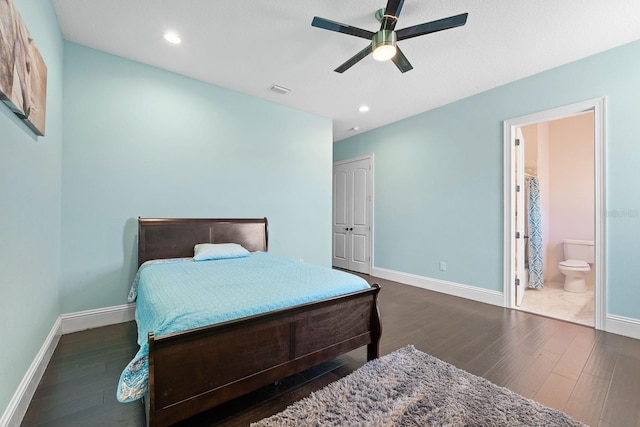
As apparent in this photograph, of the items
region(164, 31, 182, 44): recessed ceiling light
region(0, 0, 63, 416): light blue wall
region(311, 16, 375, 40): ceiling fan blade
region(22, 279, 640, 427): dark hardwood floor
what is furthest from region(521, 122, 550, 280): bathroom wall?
region(0, 0, 63, 416): light blue wall

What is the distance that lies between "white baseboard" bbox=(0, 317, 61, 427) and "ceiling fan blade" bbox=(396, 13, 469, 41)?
325 cm

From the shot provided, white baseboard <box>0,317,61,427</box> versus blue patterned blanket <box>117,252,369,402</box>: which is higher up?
blue patterned blanket <box>117,252,369,402</box>

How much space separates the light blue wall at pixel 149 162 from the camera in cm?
258

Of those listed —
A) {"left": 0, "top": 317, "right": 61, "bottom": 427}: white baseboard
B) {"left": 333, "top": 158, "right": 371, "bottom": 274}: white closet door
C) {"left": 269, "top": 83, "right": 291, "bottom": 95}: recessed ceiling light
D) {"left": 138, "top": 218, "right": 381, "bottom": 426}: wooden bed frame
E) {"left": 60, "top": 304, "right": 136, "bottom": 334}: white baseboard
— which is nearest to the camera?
{"left": 138, "top": 218, "right": 381, "bottom": 426}: wooden bed frame

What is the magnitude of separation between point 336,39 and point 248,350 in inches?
103

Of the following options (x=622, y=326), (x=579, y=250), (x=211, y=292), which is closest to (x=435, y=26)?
(x=211, y=292)

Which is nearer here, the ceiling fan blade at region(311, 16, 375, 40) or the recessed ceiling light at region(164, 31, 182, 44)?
the ceiling fan blade at region(311, 16, 375, 40)

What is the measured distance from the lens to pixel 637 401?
1.63m

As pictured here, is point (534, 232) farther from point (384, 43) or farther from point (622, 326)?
point (384, 43)

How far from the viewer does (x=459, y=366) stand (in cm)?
201

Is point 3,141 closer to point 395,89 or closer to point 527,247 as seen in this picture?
point 395,89

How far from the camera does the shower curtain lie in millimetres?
4164

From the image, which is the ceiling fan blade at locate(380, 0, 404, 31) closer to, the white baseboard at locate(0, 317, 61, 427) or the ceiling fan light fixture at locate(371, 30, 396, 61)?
the ceiling fan light fixture at locate(371, 30, 396, 61)

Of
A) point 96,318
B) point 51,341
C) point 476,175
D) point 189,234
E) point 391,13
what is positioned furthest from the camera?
point 476,175
